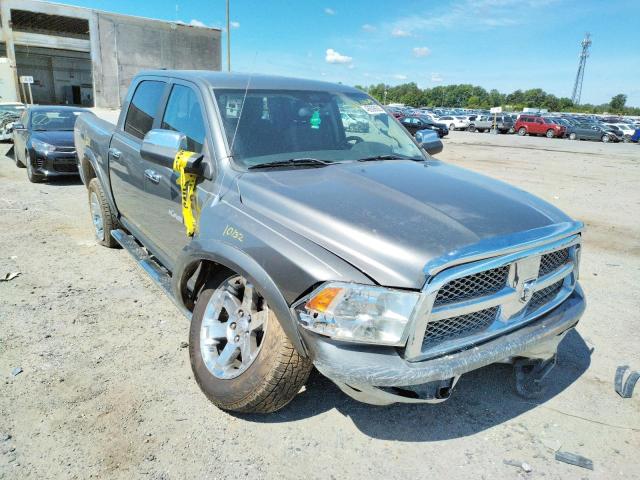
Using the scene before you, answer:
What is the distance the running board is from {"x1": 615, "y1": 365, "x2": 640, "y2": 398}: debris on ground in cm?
288

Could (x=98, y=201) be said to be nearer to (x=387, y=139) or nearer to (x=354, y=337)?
(x=387, y=139)

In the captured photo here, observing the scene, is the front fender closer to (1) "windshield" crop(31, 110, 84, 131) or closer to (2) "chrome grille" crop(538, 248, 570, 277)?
(2) "chrome grille" crop(538, 248, 570, 277)

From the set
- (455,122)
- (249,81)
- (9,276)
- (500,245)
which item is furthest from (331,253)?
(455,122)

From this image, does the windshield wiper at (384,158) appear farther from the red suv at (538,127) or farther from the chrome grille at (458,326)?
the red suv at (538,127)

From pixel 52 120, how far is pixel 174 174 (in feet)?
29.4

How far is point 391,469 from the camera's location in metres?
2.38

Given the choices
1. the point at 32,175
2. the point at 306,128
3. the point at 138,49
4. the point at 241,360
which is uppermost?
the point at 138,49

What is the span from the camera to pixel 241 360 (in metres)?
2.67

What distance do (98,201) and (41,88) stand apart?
6040 centimetres

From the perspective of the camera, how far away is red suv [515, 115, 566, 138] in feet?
118

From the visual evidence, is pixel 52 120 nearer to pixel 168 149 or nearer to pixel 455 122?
pixel 168 149

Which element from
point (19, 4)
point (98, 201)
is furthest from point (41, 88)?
point (98, 201)

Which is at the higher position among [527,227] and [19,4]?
[19,4]

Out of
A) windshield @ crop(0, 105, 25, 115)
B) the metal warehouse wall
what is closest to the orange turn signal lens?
windshield @ crop(0, 105, 25, 115)
